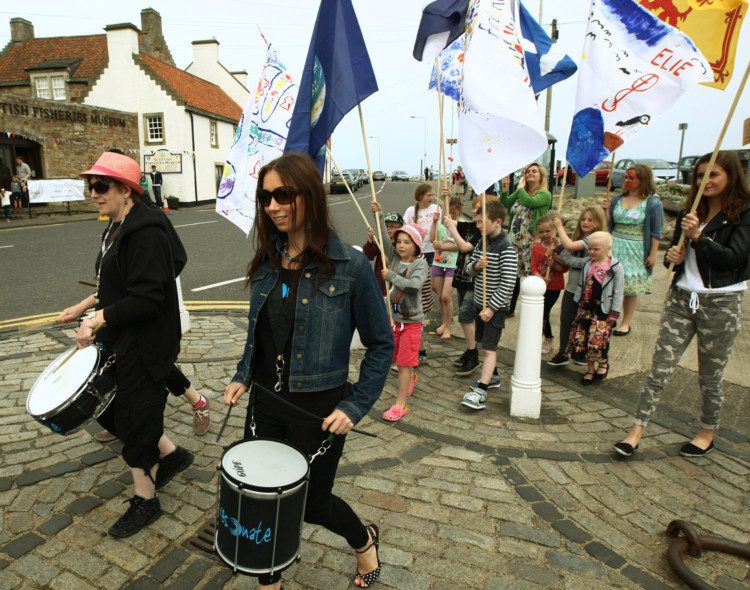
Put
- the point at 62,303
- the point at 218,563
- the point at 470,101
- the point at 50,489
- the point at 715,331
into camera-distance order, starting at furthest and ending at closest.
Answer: the point at 62,303 → the point at 470,101 → the point at 715,331 → the point at 50,489 → the point at 218,563

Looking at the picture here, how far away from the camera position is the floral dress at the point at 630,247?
565cm

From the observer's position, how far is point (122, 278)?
277cm

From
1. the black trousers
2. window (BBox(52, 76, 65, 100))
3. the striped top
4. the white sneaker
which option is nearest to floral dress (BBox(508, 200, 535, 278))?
the striped top

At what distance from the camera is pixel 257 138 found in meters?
4.86

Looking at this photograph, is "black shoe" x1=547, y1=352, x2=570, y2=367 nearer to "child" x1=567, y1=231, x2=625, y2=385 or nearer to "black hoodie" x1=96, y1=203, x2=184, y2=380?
"child" x1=567, y1=231, x2=625, y2=385

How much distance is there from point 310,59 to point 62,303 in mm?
5587

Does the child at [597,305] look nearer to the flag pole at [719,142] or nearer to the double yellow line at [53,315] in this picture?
the flag pole at [719,142]

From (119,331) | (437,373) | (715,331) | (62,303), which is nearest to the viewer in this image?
(119,331)

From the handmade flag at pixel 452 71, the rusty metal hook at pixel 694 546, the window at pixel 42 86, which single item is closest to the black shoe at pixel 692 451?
the rusty metal hook at pixel 694 546

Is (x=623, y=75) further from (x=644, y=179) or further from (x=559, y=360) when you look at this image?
(x=559, y=360)

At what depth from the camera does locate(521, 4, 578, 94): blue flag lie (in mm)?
5180

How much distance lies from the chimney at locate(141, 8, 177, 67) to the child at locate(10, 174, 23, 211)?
15.8m

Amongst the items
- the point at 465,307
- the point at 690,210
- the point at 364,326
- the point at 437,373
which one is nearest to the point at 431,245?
the point at 465,307

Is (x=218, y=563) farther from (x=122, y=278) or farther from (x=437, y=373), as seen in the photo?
A: (x=437, y=373)
